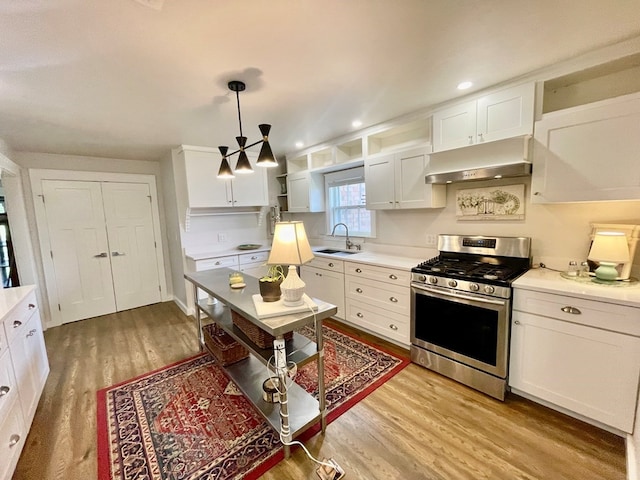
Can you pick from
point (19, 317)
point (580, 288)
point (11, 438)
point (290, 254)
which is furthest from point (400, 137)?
point (11, 438)

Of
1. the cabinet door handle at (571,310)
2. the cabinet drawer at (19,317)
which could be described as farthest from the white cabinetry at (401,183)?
the cabinet drawer at (19,317)

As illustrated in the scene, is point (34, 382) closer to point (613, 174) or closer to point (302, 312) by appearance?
point (302, 312)

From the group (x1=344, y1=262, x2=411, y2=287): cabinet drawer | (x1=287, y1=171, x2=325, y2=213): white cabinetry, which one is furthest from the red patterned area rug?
(x1=287, y1=171, x2=325, y2=213): white cabinetry

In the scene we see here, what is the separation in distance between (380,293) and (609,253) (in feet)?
5.77

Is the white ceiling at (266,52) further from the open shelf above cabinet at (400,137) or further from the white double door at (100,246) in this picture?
the white double door at (100,246)

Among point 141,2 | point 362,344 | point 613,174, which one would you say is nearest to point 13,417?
point 141,2

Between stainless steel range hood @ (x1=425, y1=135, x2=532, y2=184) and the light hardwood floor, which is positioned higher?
stainless steel range hood @ (x1=425, y1=135, x2=532, y2=184)

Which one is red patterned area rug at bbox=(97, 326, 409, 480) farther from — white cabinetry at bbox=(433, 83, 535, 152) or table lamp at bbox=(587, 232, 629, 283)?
white cabinetry at bbox=(433, 83, 535, 152)

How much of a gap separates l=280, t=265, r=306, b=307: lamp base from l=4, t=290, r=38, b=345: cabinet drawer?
1.83 meters

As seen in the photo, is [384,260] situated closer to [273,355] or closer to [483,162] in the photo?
[483,162]

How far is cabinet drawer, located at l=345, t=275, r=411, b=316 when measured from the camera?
8.87ft

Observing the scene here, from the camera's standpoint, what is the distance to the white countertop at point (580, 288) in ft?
5.25

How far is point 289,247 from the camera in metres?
1.64

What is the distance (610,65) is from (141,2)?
2802 millimetres
